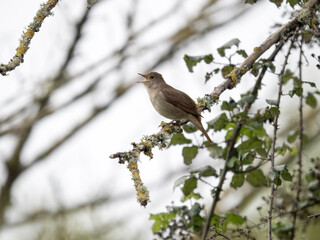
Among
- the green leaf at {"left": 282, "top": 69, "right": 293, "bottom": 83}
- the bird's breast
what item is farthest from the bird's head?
the green leaf at {"left": 282, "top": 69, "right": 293, "bottom": 83}

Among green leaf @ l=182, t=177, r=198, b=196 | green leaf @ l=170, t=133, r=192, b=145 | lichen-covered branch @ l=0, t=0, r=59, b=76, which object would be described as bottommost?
green leaf @ l=182, t=177, r=198, b=196

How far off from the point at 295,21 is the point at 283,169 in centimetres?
103

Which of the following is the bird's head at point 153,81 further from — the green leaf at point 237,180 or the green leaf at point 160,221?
the green leaf at point 237,180

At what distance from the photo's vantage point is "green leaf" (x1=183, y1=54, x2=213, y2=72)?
9.16 feet

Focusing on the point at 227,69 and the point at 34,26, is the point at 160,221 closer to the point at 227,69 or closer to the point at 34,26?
the point at 227,69

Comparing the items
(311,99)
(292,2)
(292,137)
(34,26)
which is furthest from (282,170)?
(34,26)

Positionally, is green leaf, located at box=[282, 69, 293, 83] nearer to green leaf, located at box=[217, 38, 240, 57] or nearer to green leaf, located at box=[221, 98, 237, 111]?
green leaf, located at box=[217, 38, 240, 57]

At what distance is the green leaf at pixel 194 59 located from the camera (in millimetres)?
2791

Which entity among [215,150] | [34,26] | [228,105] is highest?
[34,26]

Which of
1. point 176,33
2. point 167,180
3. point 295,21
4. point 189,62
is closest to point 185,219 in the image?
point 189,62

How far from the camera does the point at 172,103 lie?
12.3ft

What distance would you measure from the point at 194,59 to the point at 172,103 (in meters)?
0.94

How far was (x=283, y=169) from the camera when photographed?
224 cm

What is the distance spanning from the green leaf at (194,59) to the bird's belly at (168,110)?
70 cm
